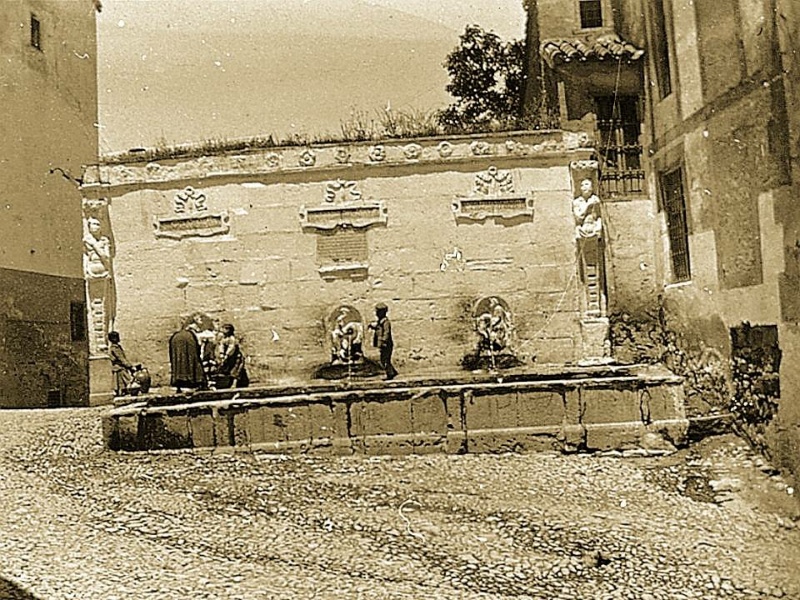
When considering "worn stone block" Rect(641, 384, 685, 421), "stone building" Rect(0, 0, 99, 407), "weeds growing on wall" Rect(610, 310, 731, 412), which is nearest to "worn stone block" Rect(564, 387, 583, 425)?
"worn stone block" Rect(641, 384, 685, 421)

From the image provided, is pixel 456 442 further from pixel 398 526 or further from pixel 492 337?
pixel 492 337

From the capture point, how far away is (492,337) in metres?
9.98

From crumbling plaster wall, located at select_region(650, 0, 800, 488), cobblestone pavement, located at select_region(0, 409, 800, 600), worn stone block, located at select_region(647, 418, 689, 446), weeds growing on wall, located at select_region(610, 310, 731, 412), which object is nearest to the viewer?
cobblestone pavement, located at select_region(0, 409, 800, 600)

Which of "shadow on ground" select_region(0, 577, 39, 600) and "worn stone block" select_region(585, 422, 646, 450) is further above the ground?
"worn stone block" select_region(585, 422, 646, 450)

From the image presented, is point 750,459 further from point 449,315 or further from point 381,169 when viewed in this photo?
point 381,169

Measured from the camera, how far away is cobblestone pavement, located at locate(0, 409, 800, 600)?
4.30m

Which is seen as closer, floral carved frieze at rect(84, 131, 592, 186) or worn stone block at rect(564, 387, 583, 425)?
worn stone block at rect(564, 387, 583, 425)

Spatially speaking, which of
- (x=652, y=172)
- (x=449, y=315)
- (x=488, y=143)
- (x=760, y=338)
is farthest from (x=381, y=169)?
(x=760, y=338)

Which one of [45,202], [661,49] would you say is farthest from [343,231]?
[45,202]

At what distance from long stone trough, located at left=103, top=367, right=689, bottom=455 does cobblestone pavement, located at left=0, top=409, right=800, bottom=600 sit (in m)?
0.20

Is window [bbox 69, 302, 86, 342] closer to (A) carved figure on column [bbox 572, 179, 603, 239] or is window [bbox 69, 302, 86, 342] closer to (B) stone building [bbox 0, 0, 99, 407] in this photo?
(B) stone building [bbox 0, 0, 99, 407]

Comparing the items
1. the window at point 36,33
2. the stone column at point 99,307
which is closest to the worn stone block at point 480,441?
the stone column at point 99,307

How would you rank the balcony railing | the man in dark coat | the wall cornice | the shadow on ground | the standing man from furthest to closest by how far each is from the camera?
the balcony railing
the wall cornice
the standing man
the man in dark coat
the shadow on ground

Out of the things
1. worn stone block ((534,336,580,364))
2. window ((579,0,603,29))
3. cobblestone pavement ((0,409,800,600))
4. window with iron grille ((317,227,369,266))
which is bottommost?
cobblestone pavement ((0,409,800,600))
